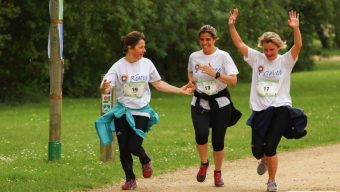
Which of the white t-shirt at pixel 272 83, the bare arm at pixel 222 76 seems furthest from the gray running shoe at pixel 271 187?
the bare arm at pixel 222 76

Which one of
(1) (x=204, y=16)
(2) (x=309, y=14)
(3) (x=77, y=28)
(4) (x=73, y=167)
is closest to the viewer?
(4) (x=73, y=167)

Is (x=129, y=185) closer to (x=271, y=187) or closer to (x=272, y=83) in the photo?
(x=271, y=187)

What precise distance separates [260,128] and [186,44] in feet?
94.1

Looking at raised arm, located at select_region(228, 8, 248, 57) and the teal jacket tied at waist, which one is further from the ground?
raised arm, located at select_region(228, 8, 248, 57)

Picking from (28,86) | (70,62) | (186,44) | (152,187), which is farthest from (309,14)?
(152,187)

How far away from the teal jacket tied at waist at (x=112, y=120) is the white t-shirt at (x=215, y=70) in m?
0.65

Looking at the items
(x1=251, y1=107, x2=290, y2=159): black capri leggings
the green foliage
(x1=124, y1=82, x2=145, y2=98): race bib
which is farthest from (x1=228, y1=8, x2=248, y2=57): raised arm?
the green foliage

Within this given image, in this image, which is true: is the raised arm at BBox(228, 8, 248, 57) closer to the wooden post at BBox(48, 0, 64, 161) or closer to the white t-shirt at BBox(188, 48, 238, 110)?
the white t-shirt at BBox(188, 48, 238, 110)

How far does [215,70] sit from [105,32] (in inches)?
959

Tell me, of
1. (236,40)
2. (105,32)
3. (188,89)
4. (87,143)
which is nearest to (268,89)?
(236,40)

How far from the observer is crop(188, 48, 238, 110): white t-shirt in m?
10.6

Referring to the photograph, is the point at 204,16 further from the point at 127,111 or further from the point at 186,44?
the point at 127,111

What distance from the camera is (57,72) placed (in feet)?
43.1

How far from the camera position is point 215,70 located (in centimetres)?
1061
